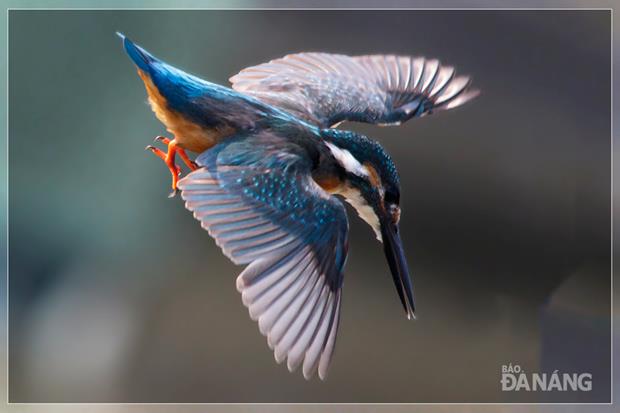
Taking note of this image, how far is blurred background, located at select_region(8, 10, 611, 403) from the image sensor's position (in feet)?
6.56

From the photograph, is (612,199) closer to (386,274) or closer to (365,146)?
(386,274)

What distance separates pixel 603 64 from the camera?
6.88 feet

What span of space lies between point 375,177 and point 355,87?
34 cm

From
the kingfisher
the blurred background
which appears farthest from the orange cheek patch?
the blurred background

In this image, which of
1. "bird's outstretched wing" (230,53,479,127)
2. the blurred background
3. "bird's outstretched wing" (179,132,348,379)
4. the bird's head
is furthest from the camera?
the blurred background

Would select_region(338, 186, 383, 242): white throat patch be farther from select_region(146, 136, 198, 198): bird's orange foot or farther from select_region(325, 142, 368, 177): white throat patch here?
select_region(146, 136, 198, 198): bird's orange foot

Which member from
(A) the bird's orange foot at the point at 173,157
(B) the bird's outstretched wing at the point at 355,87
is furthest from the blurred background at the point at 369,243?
(A) the bird's orange foot at the point at 173,157

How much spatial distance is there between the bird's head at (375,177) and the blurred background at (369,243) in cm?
90

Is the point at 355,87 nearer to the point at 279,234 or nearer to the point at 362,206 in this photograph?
the point at 362,206

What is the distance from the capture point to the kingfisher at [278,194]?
3.15 ft

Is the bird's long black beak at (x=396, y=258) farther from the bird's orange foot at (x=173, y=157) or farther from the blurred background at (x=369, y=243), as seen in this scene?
the blurred background at (x=369, y=243)

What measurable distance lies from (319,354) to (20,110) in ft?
4.17

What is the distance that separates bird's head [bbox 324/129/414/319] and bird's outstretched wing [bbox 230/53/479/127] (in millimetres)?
124

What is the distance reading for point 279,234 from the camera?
1.04 metres
